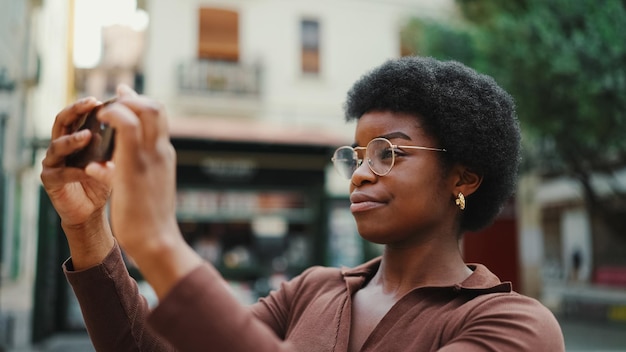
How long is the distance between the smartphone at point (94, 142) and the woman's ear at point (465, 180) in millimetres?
859

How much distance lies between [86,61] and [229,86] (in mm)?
6463

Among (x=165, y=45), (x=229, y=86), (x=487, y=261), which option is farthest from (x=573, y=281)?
(x=165, y=45)

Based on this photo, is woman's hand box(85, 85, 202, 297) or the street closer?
woman's hand box(85, 85, 202, 297)

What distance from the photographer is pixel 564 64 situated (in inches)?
372

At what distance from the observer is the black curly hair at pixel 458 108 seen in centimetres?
156

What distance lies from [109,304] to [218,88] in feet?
38.9

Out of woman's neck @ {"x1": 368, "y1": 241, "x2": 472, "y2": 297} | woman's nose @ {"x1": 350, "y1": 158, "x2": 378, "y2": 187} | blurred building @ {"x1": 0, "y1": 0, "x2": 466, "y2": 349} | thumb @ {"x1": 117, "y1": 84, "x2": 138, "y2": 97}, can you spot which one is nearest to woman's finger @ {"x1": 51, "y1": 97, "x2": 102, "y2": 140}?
thumb @ {"x1": 117, "y1": 84, "x2": 138, "y2": 97}

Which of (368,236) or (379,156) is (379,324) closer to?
(368,236)

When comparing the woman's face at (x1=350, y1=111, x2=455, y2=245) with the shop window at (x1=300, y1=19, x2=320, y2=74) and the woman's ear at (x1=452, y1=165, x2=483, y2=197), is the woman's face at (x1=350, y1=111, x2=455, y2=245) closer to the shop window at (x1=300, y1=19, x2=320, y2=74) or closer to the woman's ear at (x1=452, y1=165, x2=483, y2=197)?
the woman's ear at (x1=452, y1=165, x2=483, y2=197)

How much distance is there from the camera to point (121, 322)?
1397 mm

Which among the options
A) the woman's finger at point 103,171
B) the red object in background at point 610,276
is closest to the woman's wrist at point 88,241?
the woman's finger at point 103,171

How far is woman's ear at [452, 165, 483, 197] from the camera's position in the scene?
162 cm

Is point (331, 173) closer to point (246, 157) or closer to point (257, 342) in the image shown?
point (246, 157)

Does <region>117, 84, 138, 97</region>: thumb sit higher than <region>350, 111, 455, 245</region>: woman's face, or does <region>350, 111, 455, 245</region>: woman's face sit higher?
<region>117, 84, 138, 97</region>: thumb
